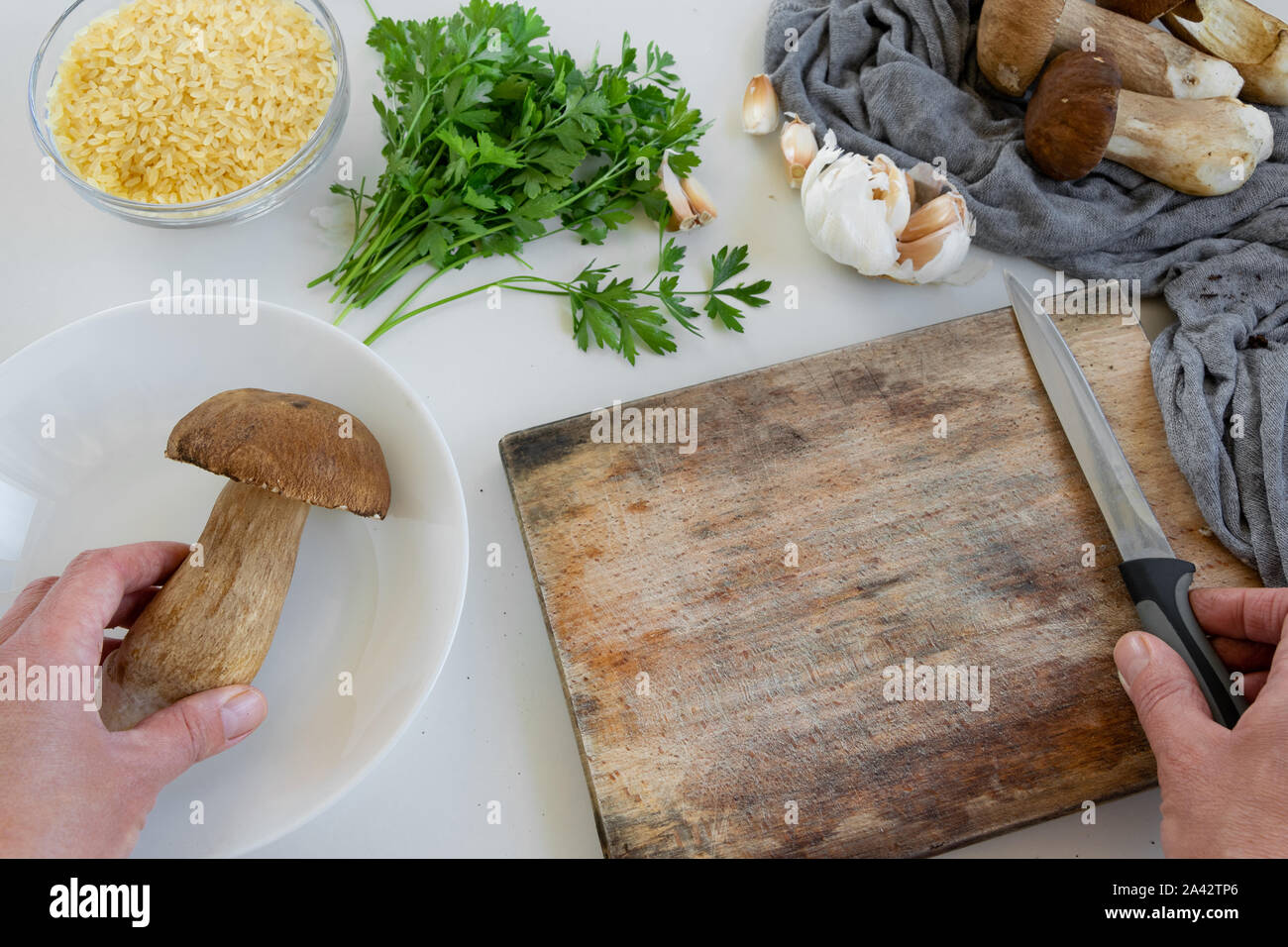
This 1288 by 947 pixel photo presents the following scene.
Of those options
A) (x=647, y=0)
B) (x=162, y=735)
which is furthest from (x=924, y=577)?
(x=647, y=0)

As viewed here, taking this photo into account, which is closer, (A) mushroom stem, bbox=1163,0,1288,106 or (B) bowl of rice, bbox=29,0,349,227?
(B) bowl of rice, bbox=29,0,349,227

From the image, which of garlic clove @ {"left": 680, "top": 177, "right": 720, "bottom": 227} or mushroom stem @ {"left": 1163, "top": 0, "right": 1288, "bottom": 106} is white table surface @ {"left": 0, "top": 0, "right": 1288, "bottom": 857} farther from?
mushroom stem @ {"left": 1163, "top": 0, "right": 1288, "bottom": 106}

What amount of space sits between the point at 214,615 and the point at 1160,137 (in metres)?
1.24

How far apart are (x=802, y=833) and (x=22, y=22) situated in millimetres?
1456

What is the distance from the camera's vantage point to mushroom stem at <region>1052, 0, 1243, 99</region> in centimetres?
117

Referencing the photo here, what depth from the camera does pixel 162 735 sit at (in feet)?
2.59

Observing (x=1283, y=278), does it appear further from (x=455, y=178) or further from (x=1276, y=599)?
(x=455, y=178)

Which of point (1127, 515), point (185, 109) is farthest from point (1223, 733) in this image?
point (185, 109)

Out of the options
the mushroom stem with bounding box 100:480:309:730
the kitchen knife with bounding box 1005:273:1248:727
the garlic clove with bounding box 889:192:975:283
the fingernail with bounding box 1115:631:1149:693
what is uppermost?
the garlic clove with bounding box 889:192:975:283

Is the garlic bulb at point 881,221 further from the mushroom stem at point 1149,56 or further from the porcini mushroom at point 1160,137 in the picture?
the mushroom stem at point 1149,56

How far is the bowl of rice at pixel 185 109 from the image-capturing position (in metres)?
1.04

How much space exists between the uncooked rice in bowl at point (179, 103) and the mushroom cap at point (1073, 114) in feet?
2.93

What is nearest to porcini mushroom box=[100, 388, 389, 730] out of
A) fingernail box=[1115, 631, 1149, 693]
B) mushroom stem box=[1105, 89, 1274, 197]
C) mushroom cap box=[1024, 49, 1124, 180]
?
fingernail box=[1115, 631, 1149, 693]

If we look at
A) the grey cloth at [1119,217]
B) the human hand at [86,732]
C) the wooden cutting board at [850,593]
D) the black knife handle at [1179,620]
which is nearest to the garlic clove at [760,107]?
the grey cloth at [1119,217]
